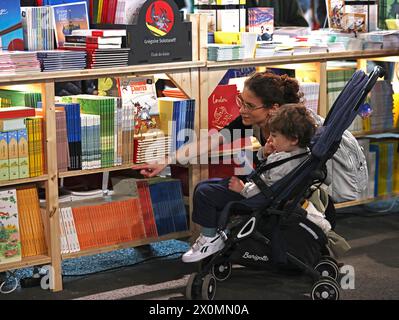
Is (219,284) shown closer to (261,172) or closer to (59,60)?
(261,172)

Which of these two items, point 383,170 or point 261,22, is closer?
point 261,22

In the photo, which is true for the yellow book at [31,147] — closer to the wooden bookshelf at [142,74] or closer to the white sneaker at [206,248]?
the wooden bookshelf at [142,74]

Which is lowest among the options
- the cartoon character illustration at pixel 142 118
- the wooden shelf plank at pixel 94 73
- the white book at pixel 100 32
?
the cartoon character illustration at pixel 142 118

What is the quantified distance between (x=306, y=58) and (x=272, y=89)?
2.86 feet

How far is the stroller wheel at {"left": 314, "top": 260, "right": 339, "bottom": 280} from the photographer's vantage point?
446cm

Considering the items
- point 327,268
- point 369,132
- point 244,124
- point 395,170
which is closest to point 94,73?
point 244,124

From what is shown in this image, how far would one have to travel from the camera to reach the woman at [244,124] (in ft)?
14.4

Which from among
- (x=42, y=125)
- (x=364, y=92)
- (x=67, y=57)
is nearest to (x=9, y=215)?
(x=42, y=125)

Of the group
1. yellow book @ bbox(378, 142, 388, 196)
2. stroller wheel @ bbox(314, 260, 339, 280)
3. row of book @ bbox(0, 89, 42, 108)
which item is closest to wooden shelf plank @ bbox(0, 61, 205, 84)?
row of book @ bbox(0, 89, 42, 108)

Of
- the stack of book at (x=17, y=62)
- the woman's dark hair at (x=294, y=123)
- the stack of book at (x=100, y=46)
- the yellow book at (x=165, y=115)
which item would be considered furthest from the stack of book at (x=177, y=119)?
the stack of book at (x=17, y=62)

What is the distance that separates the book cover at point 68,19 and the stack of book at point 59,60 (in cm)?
21

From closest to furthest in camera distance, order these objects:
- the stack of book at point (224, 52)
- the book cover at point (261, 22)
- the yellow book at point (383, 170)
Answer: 1. the stack of book at point (224, 52)
2. the book cover at point (261, 22)
3. the yellow book at point (383, 170)

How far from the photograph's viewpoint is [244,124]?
4797 millimetres

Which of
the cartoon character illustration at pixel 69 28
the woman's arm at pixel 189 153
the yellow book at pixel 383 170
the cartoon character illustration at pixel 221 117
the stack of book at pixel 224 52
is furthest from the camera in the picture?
the yellow book at pixel 383 170
